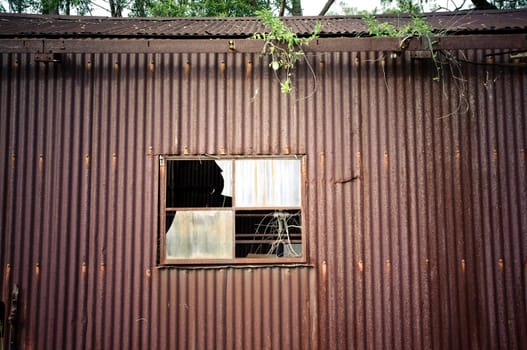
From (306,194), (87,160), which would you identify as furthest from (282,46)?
(87,160)

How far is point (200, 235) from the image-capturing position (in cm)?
570

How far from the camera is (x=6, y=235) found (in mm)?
5664

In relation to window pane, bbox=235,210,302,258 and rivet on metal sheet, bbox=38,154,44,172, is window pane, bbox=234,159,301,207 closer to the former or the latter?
window pane, bbox=235,210,302,258

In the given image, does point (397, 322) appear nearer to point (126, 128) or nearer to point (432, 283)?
point (432, 283)

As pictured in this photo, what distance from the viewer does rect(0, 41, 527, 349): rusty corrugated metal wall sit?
5.56 m

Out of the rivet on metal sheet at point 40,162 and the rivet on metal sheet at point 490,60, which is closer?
the rivet on metal sheet at point 40,162

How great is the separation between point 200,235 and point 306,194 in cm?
146

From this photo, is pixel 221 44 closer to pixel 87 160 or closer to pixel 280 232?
pixel 87 160

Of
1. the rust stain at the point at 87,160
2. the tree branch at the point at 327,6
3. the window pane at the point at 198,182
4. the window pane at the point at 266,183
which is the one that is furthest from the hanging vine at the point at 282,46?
the tree branch at the point at 327,6

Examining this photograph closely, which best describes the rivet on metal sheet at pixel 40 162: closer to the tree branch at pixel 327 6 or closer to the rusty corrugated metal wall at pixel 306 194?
the rusty corrugated metal wall at pixel 306 194

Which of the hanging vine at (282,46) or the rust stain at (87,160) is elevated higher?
the hanging vine at (282,46)

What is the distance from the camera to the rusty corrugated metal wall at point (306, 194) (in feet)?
18.2

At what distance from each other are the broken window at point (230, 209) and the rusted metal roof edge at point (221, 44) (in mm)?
1412

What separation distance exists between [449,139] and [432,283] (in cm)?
187
